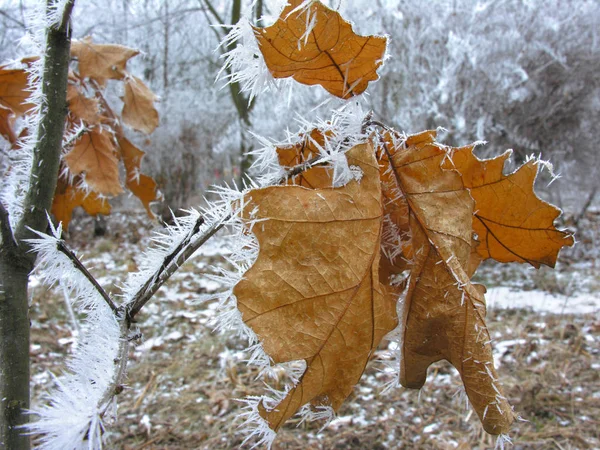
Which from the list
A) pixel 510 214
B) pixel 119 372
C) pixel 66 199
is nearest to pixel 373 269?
pixel 510 214

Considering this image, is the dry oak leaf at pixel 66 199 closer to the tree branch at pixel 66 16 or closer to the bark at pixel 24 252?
the bark at pixel 24 252

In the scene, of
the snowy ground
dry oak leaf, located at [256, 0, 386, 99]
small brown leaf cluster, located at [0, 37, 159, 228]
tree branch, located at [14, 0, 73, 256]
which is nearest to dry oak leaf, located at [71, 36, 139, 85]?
small brown leaf cluster, located at [0, 37, 159, 228]

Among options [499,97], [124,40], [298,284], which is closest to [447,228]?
[298,284]

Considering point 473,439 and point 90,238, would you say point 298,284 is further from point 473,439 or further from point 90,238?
point 90,238

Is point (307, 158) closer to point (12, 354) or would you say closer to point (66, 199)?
point (12, 354)

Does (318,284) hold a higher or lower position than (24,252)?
higher

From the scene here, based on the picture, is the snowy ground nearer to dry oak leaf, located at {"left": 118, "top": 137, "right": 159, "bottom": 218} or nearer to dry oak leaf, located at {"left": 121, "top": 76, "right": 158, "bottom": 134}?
dry oak leaf, located at {"left": 118, "top": 137, "right": 159, "bottom": 218}
